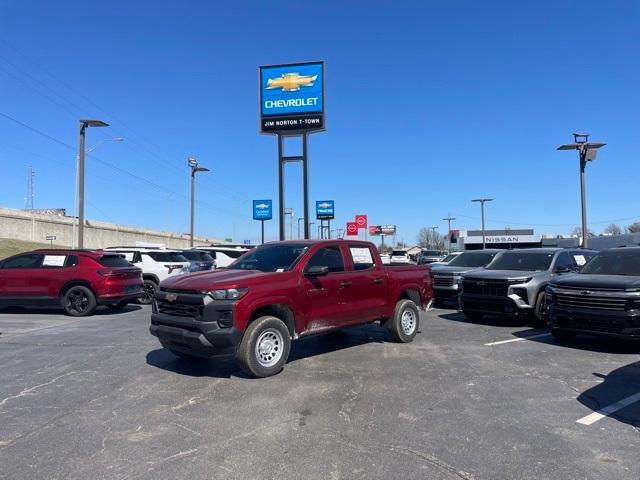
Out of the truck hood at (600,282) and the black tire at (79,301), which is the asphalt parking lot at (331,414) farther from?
the black tire at (79,301)

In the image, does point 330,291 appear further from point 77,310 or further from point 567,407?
point 77,310

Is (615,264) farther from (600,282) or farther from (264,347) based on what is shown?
(264,347)

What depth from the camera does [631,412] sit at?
5.24 m

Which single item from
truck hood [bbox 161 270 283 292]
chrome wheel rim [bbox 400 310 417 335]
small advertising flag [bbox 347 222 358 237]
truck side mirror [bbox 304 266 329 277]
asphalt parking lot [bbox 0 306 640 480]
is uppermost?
small advertising flag [bbox 347 222 358 237]

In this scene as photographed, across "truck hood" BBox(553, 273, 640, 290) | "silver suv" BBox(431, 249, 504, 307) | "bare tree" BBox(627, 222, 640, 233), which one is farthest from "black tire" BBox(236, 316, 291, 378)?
"bare tree" BBox(627, 222, 640, 233)

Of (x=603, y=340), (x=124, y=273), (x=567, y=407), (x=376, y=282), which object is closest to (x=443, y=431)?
(x=567, y=407)

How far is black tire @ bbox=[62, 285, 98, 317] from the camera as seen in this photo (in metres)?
13.2

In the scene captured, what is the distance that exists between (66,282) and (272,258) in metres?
8.11

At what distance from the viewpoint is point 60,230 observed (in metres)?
61.0

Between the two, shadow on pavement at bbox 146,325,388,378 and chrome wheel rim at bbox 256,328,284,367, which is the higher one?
chrome wheel rim at bbox 256,328,284,367

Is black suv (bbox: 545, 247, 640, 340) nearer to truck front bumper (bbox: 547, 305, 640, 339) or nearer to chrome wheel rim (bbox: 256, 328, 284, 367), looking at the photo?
truck front bumper (bbox: 547, 305, 640, 339)

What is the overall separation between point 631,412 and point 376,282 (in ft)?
13.9

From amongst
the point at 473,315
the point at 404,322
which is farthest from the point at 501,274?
the point at 404,322

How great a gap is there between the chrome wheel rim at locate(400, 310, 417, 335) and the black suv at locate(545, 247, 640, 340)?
7.99ft
